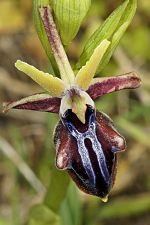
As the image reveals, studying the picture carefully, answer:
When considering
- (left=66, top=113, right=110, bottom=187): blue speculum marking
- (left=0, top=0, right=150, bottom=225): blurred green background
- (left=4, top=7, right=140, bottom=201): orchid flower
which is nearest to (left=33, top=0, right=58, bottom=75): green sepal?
(left=4, top=7, right=140, bottom=201): orchid flower

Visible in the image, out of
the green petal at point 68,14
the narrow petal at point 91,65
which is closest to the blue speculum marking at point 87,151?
the narrow petal at point 91,65

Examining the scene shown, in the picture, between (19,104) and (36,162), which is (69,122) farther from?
(36,162)

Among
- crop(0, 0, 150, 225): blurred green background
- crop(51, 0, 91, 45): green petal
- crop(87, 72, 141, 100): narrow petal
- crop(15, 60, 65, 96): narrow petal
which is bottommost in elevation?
crop(0, 0, 150, 225): blurred green background

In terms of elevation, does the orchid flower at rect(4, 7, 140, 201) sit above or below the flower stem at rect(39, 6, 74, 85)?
below

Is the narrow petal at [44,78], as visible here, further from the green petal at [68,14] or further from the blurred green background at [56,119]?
the blurred green background at [56,119]

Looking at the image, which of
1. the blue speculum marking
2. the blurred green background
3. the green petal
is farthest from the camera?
the blurred green background

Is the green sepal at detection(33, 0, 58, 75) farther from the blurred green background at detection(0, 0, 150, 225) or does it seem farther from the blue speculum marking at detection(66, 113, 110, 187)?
the blurred green background at detection(0, 0, 150, 225)

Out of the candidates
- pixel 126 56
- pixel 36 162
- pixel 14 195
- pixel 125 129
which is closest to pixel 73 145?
pixel 14 195
